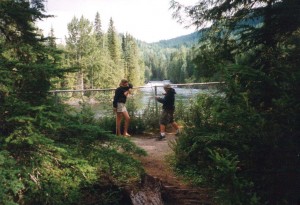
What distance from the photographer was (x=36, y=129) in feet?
11.9

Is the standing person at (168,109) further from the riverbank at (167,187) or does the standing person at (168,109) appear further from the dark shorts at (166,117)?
the riverbank at (167,187)

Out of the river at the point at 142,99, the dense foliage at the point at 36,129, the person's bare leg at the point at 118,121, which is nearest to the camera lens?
the dense foliage at the point at 36,129

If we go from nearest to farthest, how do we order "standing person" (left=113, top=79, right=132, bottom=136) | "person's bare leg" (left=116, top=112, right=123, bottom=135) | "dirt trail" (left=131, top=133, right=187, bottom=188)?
"dirt trail" (left=131, top=133, right=187, bottom=188)
"standing person" (left=113, top=79, right=132, bottom=136)
"person's bare leg" (left=116, top=112, right=123, bottom=135)

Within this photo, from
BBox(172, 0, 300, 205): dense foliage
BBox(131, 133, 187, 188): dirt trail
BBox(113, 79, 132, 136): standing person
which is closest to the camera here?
BBox(172, 0, 300, 205): dense foliage

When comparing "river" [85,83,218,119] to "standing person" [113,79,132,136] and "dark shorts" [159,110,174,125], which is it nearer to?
"standing person" [113,79,132,136]

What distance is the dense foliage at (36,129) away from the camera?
3.58 metres

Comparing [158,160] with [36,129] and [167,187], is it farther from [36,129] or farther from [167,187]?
[36,129]

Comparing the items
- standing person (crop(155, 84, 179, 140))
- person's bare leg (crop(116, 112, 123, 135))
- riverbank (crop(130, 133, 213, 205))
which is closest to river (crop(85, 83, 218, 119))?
person's bare leg (crop(116, 112, 123, 135))

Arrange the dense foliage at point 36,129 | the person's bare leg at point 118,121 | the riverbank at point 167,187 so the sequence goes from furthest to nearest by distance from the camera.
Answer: the person's bare leg at point 118,121
the riverbank at point 167,187
the dense foliage at point 36,129

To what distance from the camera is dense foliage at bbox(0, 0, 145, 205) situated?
11.7ft

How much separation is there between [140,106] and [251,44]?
6.68 metres

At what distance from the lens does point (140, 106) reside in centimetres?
1149

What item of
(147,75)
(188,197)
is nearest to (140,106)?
(188,197)

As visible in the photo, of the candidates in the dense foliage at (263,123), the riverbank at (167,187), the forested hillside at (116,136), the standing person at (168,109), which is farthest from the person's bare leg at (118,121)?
the dense foliage at (263,123)
